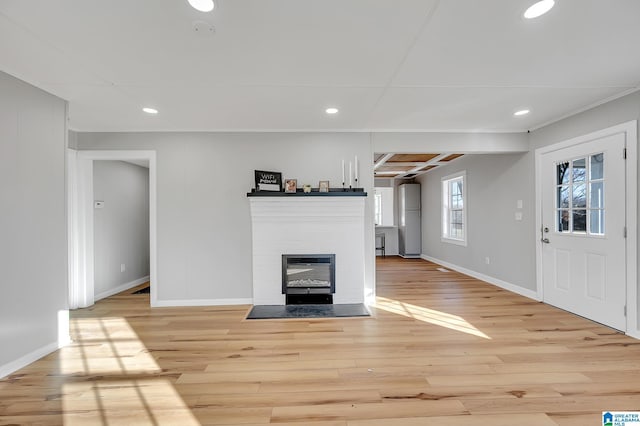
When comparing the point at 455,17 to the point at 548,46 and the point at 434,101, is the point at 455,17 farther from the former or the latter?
the point at 434,101

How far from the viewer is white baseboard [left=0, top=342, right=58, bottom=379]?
2.18 metres

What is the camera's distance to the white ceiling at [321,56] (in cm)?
166


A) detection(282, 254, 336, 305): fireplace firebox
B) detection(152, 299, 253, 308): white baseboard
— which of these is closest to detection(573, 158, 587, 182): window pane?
detection(282, 254, 336, 305): fireplace firebox

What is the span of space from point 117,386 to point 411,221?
7.25 meters

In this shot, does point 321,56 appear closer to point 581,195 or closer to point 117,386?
point 117,386

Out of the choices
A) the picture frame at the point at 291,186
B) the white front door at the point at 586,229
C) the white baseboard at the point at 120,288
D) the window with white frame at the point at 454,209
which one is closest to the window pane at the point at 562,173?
the white front door at the point at 586,229

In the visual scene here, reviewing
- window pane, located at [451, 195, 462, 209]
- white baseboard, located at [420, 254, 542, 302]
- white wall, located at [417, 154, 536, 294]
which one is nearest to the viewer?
white baseboard, located at [420, 254, 542, 302]

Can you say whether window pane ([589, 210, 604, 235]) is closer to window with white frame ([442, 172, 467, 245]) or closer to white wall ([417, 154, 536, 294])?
white wall ([417, 154, 536, 294])

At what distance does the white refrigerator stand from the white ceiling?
4.75 m

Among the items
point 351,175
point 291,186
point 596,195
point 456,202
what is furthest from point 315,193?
point 456,202

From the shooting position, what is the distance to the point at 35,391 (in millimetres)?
1992

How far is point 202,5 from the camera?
1583 millimetres

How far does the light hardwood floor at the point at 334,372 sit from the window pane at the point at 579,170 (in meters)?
1.57

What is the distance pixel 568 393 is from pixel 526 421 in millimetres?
526
